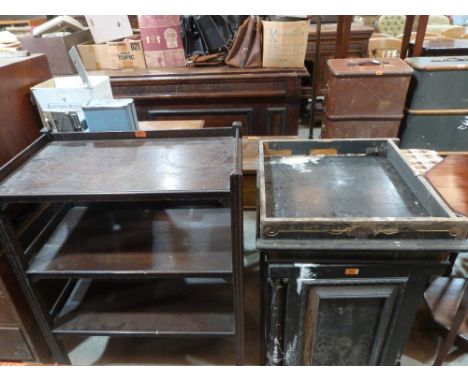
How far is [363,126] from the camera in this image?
7.18 feet

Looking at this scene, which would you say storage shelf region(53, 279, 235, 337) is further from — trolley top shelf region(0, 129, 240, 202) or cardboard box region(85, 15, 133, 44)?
cardboard box region(85, 15, 133, 44)

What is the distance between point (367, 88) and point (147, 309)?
180 cm

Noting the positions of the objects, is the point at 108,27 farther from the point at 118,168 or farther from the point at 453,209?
the point at 453,209

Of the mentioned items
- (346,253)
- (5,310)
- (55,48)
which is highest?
(55,48)

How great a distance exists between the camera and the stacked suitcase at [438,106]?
2080mm

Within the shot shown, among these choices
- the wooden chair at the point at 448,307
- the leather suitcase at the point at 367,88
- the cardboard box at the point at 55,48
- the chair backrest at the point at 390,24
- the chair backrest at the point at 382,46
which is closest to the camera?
the wooden chair at the point at 448,307

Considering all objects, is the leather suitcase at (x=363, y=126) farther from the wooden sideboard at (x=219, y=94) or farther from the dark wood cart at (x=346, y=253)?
the dark wood cart at (x=346, y=253)

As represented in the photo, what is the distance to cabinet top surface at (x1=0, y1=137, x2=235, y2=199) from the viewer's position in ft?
3.14

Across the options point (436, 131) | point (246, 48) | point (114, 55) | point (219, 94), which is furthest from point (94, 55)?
point (436, 131)

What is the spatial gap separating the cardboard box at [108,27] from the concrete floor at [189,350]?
2148 millimetres

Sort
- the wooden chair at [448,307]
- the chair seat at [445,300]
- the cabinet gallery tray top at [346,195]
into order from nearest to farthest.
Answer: the cabinet gallery tray top at [346,195]
the wooden chair at [448,307]
the chair seat at [445,300]


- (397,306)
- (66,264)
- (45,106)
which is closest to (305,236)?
(397,306)

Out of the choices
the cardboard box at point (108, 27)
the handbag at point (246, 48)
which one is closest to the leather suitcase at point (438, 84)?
the handbag at point (246, 48)

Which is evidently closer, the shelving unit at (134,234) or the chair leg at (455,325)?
the shelving unit at (134,234)
